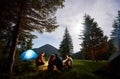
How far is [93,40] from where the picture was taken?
143 feet

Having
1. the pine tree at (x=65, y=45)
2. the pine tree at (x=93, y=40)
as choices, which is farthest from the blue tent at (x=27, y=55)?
the pine tree at (x=65, y=45)

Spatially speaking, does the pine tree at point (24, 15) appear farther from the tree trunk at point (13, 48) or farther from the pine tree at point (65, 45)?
the pine tree at point (65, 45)

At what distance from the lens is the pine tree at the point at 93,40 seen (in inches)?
1666

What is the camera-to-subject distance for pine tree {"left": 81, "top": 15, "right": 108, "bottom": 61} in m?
42.3

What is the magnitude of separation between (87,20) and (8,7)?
3479 cm

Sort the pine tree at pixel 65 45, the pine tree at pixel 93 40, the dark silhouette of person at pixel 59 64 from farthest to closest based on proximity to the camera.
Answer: the pine tree at pixel 65 45
the pine tree at pixel 93 40
the dark silhouette of person at pixel 59 64

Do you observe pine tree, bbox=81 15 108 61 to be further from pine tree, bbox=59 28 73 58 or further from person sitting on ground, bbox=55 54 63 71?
person sitting on ground, bbox=55 54 63 71

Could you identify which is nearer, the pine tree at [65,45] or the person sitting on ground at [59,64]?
the person sitting on ground at [59,64]

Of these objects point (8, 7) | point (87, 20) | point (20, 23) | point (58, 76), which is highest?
point (87, 20)

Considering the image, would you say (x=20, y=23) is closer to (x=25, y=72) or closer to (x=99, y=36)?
(x=25, y=72)

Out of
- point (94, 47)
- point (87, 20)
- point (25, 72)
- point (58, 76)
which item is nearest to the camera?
point (58, 76)

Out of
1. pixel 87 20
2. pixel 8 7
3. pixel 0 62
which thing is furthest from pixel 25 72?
pixel 87 20

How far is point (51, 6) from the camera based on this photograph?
58.5 ft

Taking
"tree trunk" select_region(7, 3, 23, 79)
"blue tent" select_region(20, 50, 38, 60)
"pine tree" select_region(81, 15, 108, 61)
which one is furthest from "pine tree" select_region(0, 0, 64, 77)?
"pine tree" select_region(81, 15, 108, 61)
